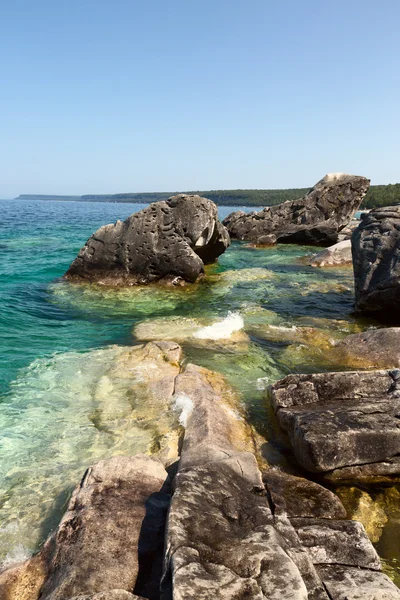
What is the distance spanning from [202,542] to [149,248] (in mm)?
14055

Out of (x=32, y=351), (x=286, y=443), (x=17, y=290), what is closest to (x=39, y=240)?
(x=17, y=290)

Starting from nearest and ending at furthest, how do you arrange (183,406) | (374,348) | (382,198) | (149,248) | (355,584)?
(355,584) → (183,406) → (374,348) → (149,248) → (382,198)

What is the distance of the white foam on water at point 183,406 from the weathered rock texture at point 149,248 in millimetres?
10066

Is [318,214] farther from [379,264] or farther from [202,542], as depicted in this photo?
[202,542]

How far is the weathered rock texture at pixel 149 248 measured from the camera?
54.5ft

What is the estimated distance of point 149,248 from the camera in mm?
16562

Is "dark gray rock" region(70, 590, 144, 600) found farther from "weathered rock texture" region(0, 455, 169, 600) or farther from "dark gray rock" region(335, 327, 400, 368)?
"dark gray rock" region(335, 327, 400, 368)

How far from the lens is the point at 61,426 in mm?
6324

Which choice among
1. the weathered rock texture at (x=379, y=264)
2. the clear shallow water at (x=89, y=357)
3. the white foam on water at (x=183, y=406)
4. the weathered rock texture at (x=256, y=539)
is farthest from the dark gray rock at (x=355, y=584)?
the weathered rock texture at (x=379, y=264)

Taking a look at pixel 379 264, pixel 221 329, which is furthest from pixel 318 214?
pixel 221 329

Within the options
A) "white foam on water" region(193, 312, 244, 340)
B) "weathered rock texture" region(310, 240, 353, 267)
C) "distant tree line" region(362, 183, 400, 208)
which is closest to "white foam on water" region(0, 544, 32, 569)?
"white foam on water" region(193, 312, 244, 340)

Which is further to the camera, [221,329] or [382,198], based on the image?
[382,198]

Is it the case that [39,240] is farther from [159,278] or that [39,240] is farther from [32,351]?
[32,351]

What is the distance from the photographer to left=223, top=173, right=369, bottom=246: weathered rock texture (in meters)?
30.9
